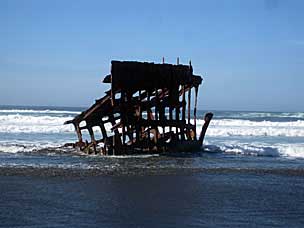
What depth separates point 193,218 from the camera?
8250 millimetres

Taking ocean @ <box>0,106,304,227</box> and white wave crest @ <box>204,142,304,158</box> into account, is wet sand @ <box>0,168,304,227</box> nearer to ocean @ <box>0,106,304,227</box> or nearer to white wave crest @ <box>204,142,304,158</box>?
ocean @ <box>0,106,304,227</box>

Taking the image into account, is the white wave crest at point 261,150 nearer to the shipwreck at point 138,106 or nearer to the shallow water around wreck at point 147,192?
the shipwreck at point 138,106

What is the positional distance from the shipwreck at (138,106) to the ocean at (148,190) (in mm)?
976

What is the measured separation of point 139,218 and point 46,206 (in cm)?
185

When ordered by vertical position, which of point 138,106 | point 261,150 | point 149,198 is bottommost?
point 149,198

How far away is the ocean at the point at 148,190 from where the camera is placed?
818 centimetres

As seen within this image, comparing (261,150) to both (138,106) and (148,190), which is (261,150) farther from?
(148,190)

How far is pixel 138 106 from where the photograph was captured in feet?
61.1

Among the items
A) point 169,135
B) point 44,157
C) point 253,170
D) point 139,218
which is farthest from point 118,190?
point 169,135

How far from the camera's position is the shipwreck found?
702 inches

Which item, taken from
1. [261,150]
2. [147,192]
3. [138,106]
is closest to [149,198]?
[147,192]

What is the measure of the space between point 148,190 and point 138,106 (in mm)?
8025

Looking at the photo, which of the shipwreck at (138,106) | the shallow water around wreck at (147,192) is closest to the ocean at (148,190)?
the shallow water around wreck at (147,192)

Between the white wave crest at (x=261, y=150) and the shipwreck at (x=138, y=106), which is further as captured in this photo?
the white wave crest at (x=261, y=150)
